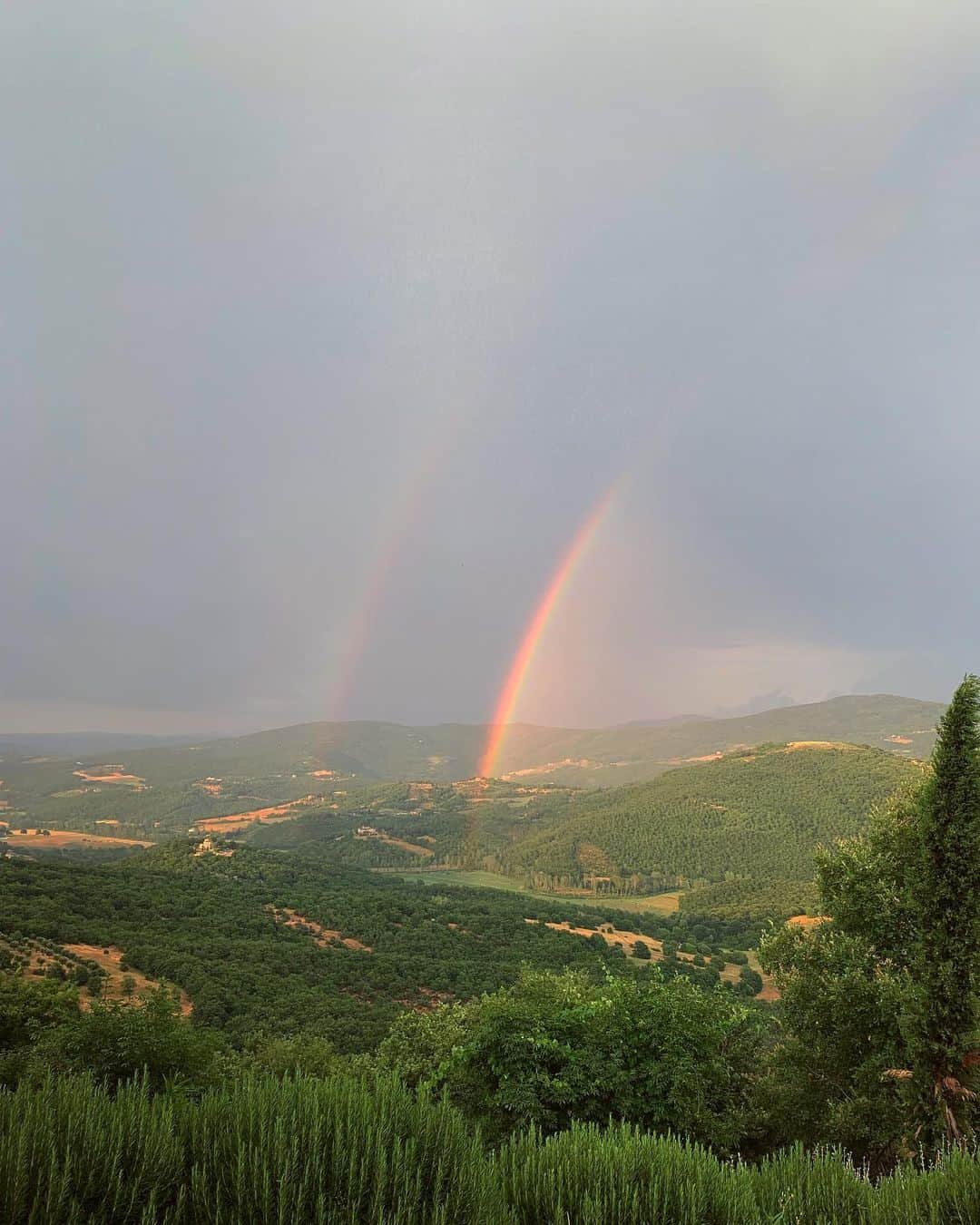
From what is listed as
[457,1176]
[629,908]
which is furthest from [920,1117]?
[629,908]

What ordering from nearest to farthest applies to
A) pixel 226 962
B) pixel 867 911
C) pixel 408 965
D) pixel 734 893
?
1. pixel 867 911
2. pixel 226 962
3. pixel 408 965
4. pixel 734 893

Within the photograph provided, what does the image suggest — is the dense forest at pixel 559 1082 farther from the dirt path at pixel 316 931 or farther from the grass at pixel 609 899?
the grass at pixel 609 899

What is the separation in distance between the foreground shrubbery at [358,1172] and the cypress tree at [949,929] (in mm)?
16203

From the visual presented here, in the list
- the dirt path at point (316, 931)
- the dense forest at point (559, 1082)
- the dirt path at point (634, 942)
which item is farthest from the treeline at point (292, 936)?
the dirt path at point (634, 942)

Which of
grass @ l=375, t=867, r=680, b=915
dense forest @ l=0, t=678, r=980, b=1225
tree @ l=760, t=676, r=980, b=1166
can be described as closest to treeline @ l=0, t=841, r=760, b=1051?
dense forest @ l=0, t=678, r=980, b=1225

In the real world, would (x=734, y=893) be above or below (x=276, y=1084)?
below

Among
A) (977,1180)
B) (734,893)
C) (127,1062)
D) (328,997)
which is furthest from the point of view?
(734,893)

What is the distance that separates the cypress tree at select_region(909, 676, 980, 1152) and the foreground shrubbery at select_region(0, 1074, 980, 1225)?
53.2 feet

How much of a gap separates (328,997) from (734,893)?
13708 cm

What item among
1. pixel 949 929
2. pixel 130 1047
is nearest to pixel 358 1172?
pixel 130 1047

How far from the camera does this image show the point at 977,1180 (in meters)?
6.74

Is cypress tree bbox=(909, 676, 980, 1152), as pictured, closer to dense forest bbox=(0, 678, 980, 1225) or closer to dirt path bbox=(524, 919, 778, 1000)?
dense forest bbox=(0, 678, 980, 1225)

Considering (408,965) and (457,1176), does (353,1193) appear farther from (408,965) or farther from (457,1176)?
(408,965)

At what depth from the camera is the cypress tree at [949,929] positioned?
736 inches
